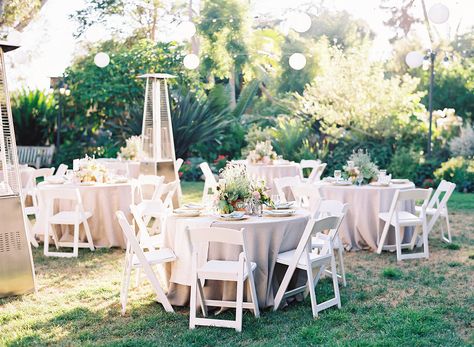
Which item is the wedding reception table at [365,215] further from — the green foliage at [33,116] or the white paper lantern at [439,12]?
the green foliage at [33,116]

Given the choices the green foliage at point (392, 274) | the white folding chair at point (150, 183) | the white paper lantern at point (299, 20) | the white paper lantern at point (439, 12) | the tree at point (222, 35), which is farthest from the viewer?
the tree at point (222, 35)

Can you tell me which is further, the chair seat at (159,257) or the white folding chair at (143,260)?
the chair seat at (159,257)

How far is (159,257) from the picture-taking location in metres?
5.38

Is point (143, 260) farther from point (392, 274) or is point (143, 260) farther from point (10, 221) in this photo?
point (392, 274)

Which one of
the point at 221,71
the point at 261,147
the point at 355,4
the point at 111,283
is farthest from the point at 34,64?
the point at 111,283

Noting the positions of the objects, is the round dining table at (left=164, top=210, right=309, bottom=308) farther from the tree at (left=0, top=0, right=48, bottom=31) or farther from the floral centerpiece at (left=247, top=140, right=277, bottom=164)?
the tree at (left=0, top=0, right=48, bottom=31)

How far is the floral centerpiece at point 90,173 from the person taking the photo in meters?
8.59

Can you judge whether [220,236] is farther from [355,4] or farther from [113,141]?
[355,4]

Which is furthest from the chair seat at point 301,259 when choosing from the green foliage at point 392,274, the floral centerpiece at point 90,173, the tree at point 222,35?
the tree at point 222,35

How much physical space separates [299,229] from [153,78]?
5.54m

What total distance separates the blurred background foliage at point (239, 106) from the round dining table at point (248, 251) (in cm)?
956

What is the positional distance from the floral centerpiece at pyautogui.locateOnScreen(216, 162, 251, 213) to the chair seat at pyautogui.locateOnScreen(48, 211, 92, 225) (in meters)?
2.84

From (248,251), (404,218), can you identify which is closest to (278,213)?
(248,251)

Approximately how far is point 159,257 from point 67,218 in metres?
2.97
